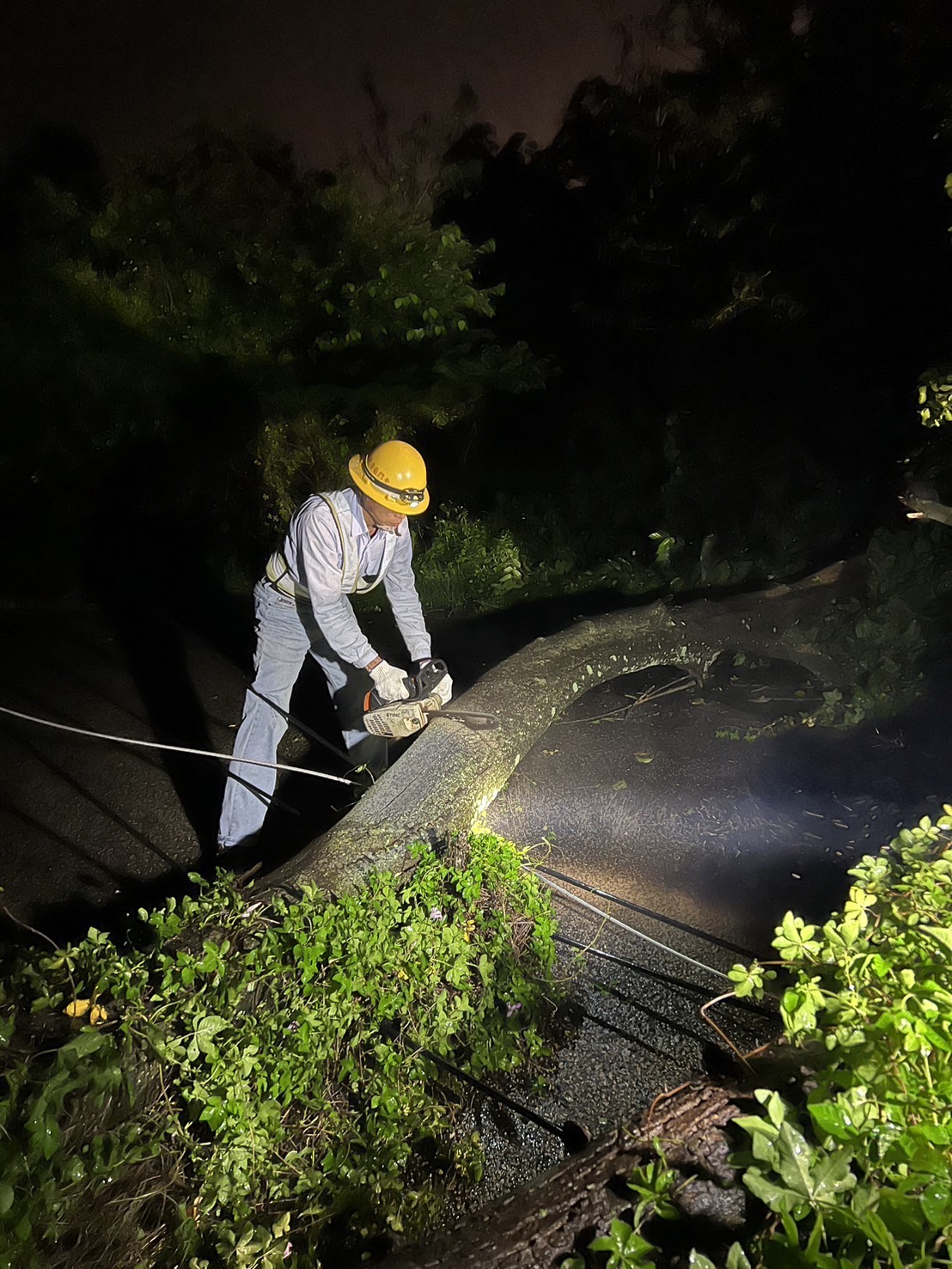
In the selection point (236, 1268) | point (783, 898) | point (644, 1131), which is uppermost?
point (644, 1131)

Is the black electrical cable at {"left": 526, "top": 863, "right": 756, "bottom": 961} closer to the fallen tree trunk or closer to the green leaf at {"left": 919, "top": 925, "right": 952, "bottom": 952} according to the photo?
the fallen tree trunk

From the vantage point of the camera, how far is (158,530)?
437 inches

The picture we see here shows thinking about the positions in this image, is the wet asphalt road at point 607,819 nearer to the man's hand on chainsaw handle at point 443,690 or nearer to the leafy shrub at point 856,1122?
the leafy shrub at point 856,1122

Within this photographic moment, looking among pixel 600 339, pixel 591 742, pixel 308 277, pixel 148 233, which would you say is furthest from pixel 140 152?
pixel 591 742

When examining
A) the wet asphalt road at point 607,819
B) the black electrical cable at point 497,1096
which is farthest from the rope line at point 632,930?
the black electrical cable at point 497,1096

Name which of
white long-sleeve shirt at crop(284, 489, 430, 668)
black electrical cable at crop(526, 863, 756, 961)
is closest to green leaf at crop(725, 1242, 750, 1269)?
black electrical cable at crop(526, 863, 756, 961)

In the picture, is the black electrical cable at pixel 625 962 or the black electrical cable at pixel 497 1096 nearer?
the black electrical cable at pixel 497 1096

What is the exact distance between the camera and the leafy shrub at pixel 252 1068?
1782 millimetres

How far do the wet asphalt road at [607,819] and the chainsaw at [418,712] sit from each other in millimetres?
944

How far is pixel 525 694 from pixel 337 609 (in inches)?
48.2

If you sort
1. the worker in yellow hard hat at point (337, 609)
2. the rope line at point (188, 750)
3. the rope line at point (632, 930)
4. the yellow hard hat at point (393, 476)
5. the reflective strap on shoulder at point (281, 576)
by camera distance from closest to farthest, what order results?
the rope line at point (632, 930) < the rope line at point (188, 750) < the yellow hard hat at point (393, 476) < the worker in yellow hard hat at point (337, 609) < the reflective strap on shoulder at point (281, 576)

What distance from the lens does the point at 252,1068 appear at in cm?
226

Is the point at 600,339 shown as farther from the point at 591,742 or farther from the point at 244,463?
the point at 591,742

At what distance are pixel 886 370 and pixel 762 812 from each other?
19.0 feet
